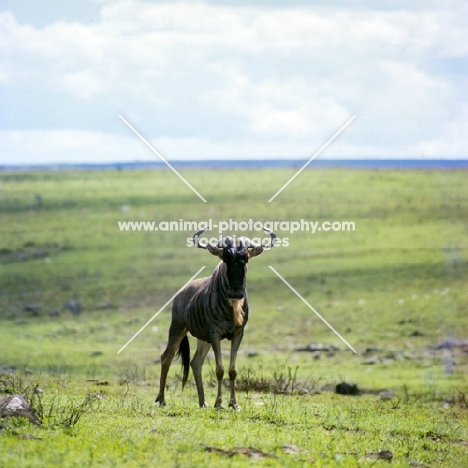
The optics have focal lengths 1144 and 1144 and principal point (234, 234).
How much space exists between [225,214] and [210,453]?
153 feet

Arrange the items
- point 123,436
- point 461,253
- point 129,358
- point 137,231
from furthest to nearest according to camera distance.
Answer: point 137,231 → point 461,253 → point 129,358 → point 123,436

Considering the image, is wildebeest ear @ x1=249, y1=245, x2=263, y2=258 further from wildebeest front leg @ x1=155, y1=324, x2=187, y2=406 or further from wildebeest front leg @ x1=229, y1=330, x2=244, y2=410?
wildebeest front leg @ x1=155, y1=324, x2=187, y2=406

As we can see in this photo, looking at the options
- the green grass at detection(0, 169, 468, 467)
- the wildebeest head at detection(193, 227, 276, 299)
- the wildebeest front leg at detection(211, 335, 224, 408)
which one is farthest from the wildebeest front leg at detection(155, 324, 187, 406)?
the wildebeest head at detection(193, 227, 276, 299)

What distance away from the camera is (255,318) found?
116 feet

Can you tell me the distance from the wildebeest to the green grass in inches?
28.4

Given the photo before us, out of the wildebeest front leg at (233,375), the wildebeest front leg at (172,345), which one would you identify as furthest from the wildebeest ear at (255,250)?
the wildebeest front leg at (172,345)

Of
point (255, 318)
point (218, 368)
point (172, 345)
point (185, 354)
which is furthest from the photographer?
point (255, 318)

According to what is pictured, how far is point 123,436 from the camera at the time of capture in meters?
13.1

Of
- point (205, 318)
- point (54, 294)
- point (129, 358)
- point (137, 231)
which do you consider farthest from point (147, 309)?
point (205, 318)

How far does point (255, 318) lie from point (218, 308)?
1911 cm

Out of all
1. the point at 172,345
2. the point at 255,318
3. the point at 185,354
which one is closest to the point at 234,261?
the point at 172,345

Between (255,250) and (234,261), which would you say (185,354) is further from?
(234,261)

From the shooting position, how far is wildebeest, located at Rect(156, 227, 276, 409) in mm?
15789

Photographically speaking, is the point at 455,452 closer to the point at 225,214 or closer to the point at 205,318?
the point at 205,318
